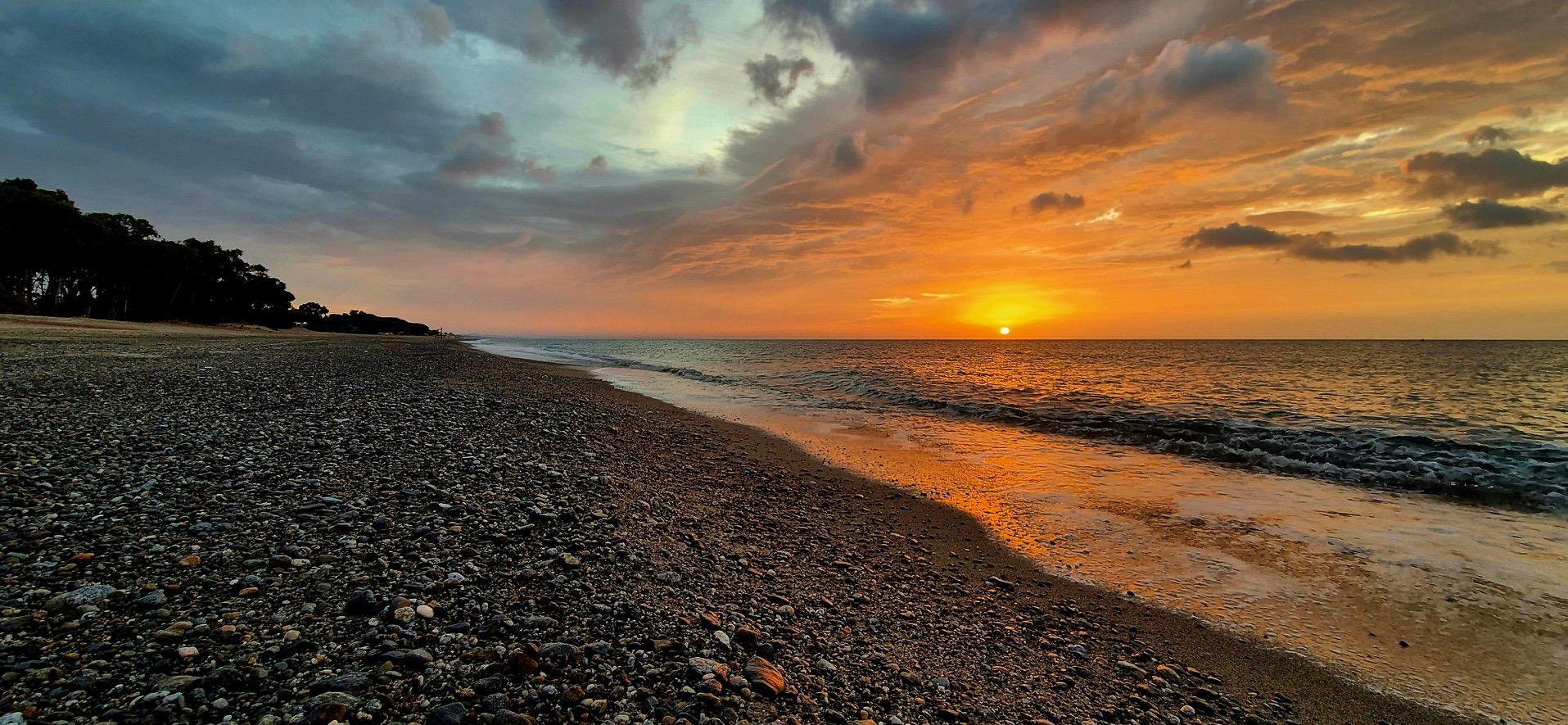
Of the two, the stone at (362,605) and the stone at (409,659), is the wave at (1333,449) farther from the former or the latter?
the stone at (362,605)

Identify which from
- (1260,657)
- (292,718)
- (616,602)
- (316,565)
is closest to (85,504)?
(316,565)

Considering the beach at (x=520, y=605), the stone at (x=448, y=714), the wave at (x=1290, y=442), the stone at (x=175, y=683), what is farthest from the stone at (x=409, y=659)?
the wave at (x=1290, y=442)

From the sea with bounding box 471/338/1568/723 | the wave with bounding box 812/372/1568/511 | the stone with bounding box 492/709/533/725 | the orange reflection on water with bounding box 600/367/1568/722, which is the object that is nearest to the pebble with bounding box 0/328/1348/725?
the stone with bounding box 492/709/533/725

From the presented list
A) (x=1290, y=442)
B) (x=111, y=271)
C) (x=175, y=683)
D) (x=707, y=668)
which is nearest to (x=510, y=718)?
(x=707, y=668)

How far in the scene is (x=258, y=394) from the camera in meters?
13.7

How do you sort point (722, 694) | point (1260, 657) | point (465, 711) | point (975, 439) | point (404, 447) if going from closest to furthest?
point (465, 711) < point (722, 694) < point (1260, 657) < point (404, 447) < point (975, 439)

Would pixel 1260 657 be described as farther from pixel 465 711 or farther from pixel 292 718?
pixel 292 718

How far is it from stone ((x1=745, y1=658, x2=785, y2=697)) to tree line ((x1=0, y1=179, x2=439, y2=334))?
71.1 m

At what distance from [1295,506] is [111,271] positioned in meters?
92.0

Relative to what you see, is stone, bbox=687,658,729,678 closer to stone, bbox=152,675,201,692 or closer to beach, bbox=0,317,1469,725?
beach, bbox=0,317,1469,725

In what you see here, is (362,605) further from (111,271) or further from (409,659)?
(111,271)

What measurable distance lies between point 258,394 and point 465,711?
1519cm

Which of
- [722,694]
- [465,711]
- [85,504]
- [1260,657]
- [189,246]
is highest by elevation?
[189,246]

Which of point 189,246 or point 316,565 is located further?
point 189,246
